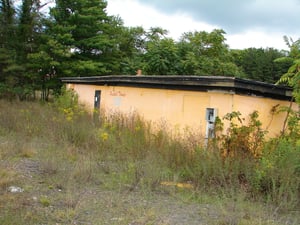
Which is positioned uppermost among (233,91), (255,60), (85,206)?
(255,60)

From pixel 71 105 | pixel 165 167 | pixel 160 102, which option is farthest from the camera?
pixel 71 105

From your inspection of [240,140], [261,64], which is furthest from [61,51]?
[261,64]

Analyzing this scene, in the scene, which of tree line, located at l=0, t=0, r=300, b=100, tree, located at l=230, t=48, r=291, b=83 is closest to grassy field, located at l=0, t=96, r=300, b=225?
tree line, located at l=0, t=0, r=300, b=100

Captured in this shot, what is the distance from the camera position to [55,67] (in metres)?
19.1

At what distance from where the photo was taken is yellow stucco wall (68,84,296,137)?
7508 millimetres

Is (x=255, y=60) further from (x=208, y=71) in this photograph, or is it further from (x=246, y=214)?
(x=246, y=214)

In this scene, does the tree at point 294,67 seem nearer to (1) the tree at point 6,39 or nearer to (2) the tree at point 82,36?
(2) the tree at point 82,36

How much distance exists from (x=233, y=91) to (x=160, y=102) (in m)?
2.73

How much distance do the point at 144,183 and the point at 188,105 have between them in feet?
11.1

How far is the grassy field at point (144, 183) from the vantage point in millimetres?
4188

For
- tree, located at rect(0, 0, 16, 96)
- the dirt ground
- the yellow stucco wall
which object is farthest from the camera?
tree, located at rect(0, 0, 16, 96)

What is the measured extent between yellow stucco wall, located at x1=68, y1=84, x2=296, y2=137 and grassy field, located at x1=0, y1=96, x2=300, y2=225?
61 centimetres

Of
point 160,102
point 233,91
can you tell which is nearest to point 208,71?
point 160,102

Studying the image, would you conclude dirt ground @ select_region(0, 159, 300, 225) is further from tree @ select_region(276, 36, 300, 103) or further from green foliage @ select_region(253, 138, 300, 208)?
tree @ select_region(276, 36, 300, 103)
